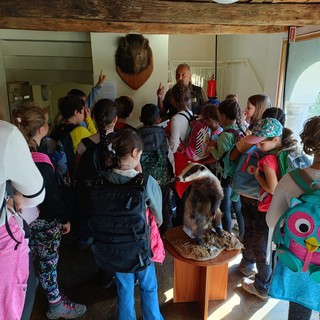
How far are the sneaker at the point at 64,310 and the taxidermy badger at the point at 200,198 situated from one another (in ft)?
2.76

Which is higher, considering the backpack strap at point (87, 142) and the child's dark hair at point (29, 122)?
the child's dark hair at point (29, 122)

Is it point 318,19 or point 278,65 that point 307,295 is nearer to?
point 318,19

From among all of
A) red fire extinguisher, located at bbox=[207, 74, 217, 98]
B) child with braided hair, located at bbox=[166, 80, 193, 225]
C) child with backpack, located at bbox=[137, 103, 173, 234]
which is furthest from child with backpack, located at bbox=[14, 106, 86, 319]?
red fire extinguisher, located at bbox=[207, 74, 217, 98]

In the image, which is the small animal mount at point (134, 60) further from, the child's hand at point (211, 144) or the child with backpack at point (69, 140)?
the child's hand at point (211, 144)

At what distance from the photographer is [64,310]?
1.78 metres

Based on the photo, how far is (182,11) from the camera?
2156 mm

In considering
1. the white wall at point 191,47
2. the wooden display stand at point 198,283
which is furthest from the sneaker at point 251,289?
the white wall at point 191,47

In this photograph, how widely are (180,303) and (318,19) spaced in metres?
2.32

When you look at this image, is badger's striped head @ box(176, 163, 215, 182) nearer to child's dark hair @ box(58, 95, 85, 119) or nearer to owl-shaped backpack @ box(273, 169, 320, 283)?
owl-shaped backpack @ box(273, 169, 320, 283)

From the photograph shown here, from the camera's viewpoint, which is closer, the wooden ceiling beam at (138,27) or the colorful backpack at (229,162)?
the colorful backpack at (229,162)

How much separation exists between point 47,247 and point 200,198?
0.86 m

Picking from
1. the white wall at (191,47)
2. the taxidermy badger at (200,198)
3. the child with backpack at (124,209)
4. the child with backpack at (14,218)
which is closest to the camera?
the child with backpack at (14,218)

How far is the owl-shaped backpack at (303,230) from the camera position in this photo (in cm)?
107

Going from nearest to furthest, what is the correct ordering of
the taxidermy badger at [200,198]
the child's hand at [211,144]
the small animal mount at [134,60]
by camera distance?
the taxidermy badger at [200,198]
the child's hand at [211,144]
the small animal mount at [134,60]
